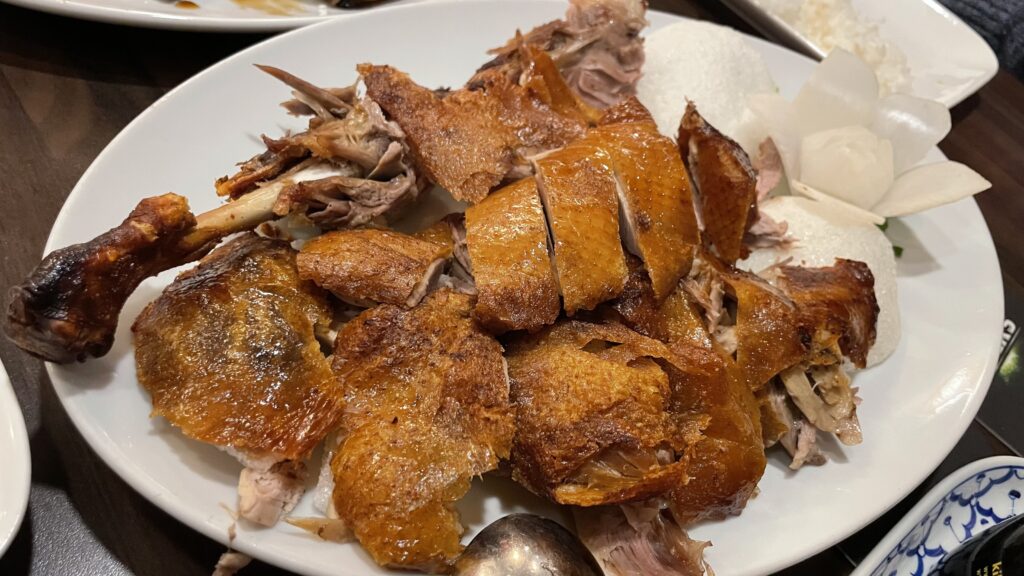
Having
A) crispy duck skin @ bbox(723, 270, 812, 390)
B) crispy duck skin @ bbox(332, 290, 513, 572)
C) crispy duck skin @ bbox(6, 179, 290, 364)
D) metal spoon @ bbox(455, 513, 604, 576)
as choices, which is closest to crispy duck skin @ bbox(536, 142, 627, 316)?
crispy duck skin @ bbox(332, 290, 513, 572)

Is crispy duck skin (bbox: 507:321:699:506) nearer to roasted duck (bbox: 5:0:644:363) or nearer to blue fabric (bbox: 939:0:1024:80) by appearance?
roasted duck (bbox: 5:0:644:363)

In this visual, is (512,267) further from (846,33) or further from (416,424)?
(846,33)

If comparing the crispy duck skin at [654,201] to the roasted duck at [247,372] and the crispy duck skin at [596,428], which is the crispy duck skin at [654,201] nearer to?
the crispy duck skin at [596,428]

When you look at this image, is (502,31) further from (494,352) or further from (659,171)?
(494,352)

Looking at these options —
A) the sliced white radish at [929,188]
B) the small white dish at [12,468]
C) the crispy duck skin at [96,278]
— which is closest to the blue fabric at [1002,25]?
the sliced white radish at [929,188]

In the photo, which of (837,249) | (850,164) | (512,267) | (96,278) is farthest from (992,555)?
(96,278)

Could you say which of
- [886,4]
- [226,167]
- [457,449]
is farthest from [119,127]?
[886,4]
